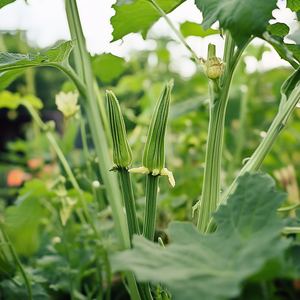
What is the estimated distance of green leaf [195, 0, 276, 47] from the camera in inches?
8.6

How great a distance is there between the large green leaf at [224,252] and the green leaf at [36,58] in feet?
0.65

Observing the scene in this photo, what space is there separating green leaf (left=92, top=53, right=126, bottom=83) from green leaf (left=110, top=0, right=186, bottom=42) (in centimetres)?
9

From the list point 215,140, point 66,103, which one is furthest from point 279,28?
point 66,103

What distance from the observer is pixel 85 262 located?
21.1 inches

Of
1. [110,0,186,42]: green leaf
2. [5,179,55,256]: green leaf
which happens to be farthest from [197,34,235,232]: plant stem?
[5,179,55,256]: green leaf

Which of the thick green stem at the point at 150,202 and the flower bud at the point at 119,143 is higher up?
the flower bud at the point at 119,143

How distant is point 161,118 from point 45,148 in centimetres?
90

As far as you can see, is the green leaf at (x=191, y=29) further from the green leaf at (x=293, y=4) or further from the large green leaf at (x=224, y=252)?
the large green leaf at (x=224, y=252)

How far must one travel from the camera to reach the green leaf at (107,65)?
47 cm

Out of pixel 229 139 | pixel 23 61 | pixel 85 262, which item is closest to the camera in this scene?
pixel 23 61

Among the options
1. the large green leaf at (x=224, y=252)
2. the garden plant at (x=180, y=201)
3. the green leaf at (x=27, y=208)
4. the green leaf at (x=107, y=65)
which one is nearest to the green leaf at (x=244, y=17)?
the garden plant at (x=180, y=201)

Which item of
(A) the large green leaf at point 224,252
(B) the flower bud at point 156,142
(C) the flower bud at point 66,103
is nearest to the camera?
(A) the large green leaf at point 224,252

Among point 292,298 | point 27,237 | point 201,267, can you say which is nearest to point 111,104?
point 201,267

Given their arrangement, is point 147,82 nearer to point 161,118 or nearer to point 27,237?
point 27,237
